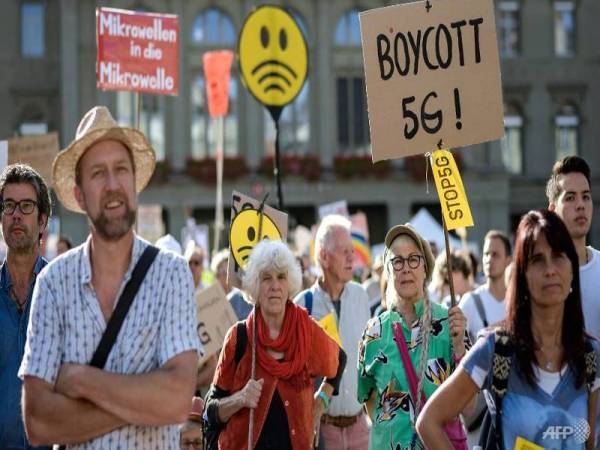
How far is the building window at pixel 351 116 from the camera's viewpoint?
4225 centimetres

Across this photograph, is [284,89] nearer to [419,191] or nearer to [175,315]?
[175,315]

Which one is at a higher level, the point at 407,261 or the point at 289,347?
the point at 407,261

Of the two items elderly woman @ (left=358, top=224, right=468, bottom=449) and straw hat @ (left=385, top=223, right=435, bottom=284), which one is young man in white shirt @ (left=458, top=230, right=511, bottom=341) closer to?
straw hat @ (left=385, top=223, right=435, bottom=284)

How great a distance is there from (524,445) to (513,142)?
4177cm

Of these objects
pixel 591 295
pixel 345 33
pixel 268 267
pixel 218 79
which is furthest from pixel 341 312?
pixel 345 33

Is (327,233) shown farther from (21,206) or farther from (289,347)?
(21,206)

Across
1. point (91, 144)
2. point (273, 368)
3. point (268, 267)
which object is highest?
point (91, 144)

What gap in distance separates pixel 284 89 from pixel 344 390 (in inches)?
141

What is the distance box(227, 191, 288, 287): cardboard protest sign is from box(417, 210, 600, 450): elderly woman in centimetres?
368

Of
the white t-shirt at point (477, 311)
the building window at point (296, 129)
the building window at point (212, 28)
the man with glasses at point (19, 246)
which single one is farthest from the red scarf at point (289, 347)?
the building window at point (212, 28)

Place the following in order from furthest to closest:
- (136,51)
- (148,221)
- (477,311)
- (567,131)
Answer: (567,131) → (148,221) → (136,51) → (477,311)

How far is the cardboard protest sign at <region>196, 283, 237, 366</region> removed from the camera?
7.58 m

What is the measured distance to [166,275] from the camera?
3.62 metres

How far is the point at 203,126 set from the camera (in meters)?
41.6
